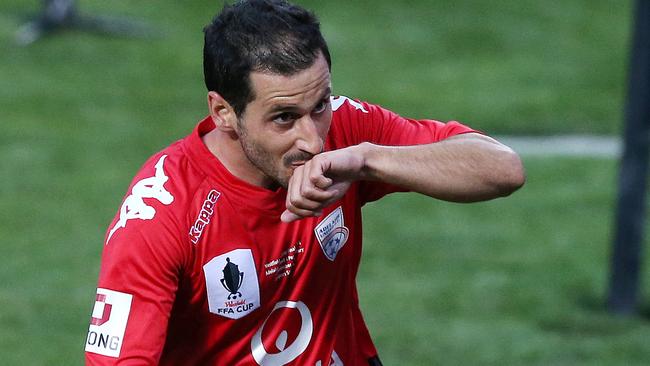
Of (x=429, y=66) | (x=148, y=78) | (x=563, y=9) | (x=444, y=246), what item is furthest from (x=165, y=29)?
(x=444, y=246)

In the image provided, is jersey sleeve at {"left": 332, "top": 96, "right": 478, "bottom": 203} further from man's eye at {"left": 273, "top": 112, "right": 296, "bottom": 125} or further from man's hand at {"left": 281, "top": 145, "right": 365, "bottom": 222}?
man's hand at {"left": 281, "top": 145, "right": 365, "bottom": 222}

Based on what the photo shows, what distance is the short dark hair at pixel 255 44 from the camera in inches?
170

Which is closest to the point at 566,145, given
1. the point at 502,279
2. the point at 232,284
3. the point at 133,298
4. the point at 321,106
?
the point at 502,279

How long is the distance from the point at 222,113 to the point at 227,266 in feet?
1.70

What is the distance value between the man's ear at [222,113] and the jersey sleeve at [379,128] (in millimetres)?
526

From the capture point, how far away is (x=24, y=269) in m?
11.1

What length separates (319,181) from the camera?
4008 mm

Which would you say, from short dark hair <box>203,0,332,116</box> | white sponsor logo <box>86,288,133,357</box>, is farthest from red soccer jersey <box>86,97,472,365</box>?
short dark hair <box>203,0,332,116</box>

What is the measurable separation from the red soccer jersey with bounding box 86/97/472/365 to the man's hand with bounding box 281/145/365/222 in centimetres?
46

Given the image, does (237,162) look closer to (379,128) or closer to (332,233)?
(332,233)

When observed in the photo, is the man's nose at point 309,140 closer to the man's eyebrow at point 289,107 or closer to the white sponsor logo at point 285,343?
the man's eyebrow at point 289,107

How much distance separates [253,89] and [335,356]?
1.20 meters

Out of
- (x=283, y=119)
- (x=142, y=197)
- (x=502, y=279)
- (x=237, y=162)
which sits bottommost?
(x=502, y=279)

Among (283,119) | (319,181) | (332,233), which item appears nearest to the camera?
(319,181)
